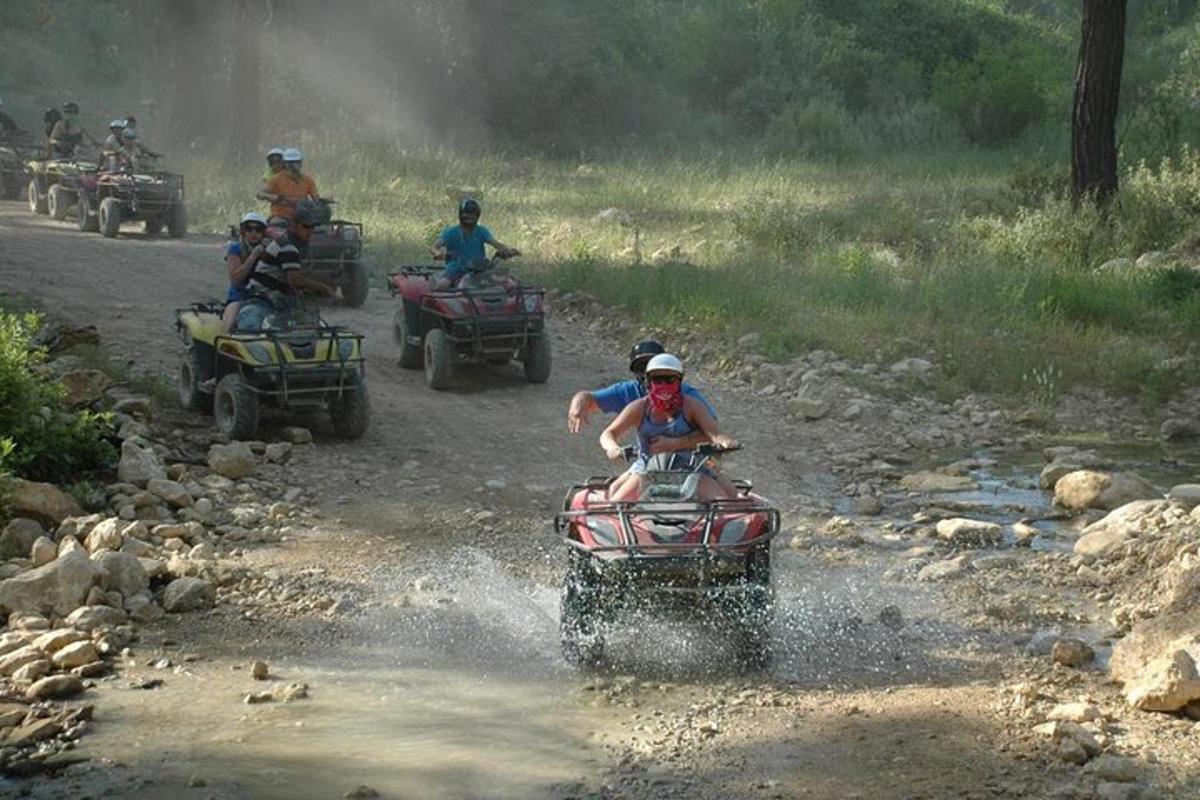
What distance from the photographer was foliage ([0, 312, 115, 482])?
432 inches

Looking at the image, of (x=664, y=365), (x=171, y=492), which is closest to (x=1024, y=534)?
(x=664, y=365)

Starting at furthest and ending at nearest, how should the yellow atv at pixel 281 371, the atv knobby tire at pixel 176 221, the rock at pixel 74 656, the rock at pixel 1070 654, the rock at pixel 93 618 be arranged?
the atv knobby tire at pixel 176 221, the yellow atv at pixel 281 371, the rock at pixel 93 618, the rock at pixel 1070 654, the rock at pixel 74 656

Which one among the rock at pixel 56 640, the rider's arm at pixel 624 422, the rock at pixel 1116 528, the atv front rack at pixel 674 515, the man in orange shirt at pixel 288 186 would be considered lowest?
the rock at pixel 56 640

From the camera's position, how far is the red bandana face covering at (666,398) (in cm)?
921

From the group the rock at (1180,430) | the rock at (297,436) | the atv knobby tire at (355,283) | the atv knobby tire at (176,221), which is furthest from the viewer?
the atv knobby tire at (176,221)

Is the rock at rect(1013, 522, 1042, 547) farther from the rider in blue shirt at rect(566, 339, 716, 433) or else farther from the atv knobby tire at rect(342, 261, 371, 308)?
the atv knobby tire at rect(342, 261, 371, 308)

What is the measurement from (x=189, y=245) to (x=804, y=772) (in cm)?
1691

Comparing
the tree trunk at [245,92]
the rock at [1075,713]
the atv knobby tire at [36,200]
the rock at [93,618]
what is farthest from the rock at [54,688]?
the tree trunk at [245,92]

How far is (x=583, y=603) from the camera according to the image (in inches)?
323

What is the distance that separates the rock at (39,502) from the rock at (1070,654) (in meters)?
6.10

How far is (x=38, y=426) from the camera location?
1120cm

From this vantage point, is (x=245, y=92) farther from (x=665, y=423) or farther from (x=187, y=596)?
(x=665, y=423)

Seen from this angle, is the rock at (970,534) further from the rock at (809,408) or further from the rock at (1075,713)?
the rock at (809,408)

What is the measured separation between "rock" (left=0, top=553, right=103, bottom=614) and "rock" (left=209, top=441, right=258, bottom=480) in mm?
2870
